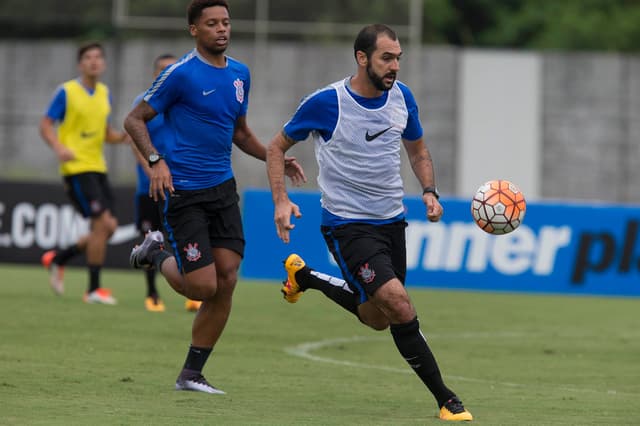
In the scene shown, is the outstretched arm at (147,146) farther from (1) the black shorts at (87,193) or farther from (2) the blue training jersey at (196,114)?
(1) the black shorts at (87,193)

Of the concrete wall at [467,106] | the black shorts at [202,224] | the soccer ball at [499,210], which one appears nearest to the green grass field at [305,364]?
the black shorts at [202,224]

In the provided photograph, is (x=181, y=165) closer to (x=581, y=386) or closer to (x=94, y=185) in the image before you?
(x=581, y=386)

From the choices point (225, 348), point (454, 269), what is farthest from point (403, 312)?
point (454, 269)

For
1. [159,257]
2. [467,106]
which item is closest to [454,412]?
[159,257]

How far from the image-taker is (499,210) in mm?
8609

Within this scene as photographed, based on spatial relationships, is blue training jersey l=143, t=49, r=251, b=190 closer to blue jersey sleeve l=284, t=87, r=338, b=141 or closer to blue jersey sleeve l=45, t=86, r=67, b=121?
blue jersey sleeve l=284, t=87, r=338, b=141

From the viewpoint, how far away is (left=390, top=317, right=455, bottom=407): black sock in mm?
7789

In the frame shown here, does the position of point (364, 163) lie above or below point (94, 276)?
above

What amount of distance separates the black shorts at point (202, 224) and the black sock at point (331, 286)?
59 cm

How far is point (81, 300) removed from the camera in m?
14.6

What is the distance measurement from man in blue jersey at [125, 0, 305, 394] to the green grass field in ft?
2.05

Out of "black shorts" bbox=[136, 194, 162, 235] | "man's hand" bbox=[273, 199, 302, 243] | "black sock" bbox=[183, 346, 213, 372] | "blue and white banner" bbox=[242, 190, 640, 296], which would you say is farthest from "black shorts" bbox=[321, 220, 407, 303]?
"blue and white banner" bbox=[242, 190, 640, 296]

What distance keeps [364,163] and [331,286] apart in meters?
1.06

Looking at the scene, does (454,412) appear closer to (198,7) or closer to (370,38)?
(370,38)
